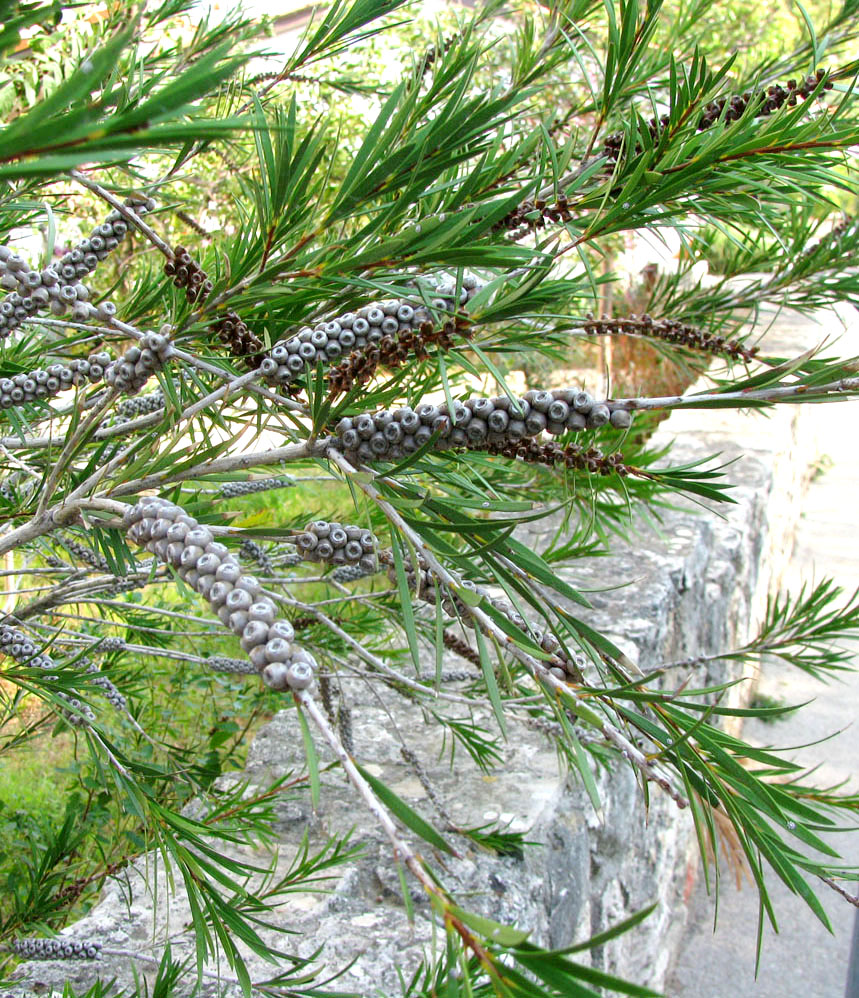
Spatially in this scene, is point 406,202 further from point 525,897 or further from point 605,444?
point 525,897

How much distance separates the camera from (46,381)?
28.4 inches

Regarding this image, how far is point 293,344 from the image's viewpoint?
2.01ft

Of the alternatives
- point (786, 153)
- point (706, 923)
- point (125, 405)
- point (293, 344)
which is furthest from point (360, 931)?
point (706, 923)

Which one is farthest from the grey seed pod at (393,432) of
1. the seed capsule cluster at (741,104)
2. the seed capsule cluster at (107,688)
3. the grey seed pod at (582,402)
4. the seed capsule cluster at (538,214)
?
the seed capsule cluster at (107,688)

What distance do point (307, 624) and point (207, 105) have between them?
66 cm

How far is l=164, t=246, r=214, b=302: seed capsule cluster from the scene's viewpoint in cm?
67

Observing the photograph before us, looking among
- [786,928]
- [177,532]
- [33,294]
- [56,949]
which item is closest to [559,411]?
[177,532]

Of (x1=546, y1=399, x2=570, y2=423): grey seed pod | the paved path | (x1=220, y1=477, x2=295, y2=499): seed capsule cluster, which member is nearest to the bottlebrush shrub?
(x1=546, y1=399, x2=570, y2=423): grey seed pod

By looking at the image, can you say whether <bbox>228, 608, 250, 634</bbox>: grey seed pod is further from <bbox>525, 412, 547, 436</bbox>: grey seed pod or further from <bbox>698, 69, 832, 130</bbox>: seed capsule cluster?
<bbox>698, 69, 832, 130</bbox>: seed capsule cluster

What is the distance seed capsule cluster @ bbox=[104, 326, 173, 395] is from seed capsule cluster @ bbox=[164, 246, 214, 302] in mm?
54

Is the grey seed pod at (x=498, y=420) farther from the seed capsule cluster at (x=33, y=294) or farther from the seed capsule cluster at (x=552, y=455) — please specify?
the seed capsule cluster at (x=33, y=294)

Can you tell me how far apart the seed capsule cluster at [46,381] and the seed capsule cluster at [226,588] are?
0.76 ft

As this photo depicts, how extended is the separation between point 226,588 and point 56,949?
701 mm

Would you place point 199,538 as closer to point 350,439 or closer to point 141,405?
point 350,439
